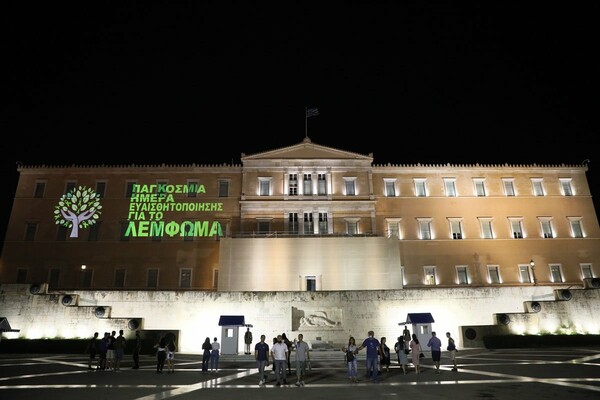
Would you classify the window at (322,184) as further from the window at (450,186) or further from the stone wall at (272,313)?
the stone wall at (272,313)

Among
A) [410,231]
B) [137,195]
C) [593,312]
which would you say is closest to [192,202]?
[137,195]

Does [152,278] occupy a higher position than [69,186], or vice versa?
[69,186]

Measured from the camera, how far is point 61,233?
135 ft

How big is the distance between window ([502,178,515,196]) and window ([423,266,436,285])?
40.7 ft

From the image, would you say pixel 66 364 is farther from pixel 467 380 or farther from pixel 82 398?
pixel 467 380

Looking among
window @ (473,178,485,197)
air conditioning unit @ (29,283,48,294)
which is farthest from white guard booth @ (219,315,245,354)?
window @ (473,178,485,197)

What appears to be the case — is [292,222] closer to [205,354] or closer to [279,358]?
[205,354]

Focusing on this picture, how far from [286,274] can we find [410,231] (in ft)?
48.0

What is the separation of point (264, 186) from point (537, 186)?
29.6m

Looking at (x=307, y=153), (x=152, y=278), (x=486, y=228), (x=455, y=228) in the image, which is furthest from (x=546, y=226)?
(x=152, y=278)

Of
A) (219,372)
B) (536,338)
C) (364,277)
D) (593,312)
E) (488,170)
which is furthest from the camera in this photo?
(488,170)

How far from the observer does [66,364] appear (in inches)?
796

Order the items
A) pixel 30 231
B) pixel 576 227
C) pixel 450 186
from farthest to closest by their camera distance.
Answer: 1. pixel 450 186
2. pixel 576 227
3. pixel 30 231

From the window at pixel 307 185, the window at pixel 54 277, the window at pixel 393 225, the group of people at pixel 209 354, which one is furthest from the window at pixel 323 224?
the window at pixel 54 277
